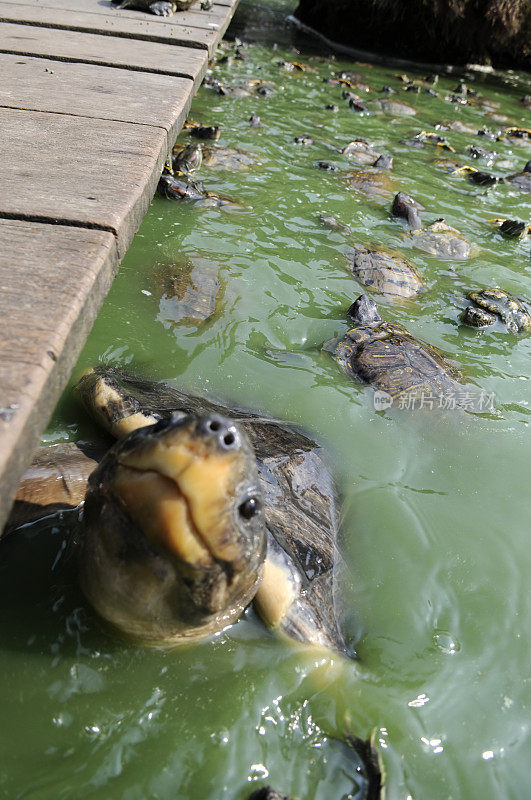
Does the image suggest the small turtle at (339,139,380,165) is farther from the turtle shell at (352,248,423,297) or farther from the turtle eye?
the turtle eye

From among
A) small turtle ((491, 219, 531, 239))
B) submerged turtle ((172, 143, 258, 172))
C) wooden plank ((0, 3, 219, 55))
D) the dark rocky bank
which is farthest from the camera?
the dark rocky bank

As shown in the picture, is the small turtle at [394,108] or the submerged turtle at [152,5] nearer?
the submerged turtle at [152,5]

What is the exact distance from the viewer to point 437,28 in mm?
13047

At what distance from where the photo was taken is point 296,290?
14.2 ft

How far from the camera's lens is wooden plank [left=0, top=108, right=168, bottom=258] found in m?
2.35

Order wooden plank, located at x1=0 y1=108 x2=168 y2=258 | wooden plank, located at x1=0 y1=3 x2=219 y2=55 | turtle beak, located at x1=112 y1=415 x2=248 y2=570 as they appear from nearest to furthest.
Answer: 1. turtle beak, located at x1=112 y1=415 x2=248 y2=570
2. wooden plank, located at x1=0 y1=108 x2=168 y2=258
3. wooden plank, located at x1=0 y1=3 x2=219 y2=55

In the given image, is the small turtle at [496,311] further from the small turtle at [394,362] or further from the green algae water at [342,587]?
the small turtle at [394,362]

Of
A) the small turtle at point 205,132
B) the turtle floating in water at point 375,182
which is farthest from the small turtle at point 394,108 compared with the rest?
the small turtle at point 205,132

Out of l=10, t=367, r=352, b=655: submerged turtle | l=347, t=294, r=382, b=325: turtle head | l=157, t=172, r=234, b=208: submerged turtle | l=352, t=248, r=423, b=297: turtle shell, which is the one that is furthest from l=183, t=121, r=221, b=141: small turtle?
l=10, t=367, r=352, b=655: submerged turtle

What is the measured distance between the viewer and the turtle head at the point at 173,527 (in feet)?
4.48

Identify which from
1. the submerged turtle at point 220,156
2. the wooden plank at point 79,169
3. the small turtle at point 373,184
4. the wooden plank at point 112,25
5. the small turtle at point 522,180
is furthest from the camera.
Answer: the small turtle at point 522,180

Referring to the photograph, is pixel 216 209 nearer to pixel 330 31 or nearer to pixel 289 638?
pixel 289 638

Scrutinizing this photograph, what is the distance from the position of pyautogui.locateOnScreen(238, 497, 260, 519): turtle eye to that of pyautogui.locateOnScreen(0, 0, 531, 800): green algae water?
0.68 metres

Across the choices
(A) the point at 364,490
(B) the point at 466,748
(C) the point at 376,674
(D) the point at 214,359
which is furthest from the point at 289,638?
(D) the point at 214,359
